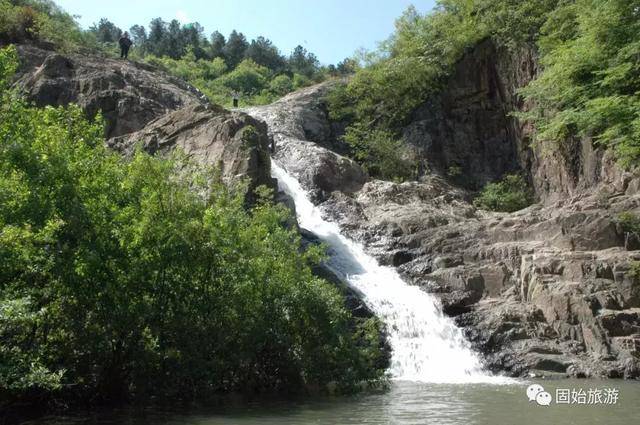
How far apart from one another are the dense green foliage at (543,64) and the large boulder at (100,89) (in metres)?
14.3

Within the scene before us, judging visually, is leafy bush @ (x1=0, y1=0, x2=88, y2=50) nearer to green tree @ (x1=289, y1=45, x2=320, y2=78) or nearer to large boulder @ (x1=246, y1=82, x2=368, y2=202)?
large boulder @ (x1=246, y1=82, x2=368, y2=202)

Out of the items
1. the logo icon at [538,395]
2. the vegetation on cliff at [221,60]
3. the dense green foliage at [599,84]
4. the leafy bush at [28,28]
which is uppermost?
the vegetation on cliff at [221,60]

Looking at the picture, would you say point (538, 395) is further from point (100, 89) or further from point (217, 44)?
point (217, 44)

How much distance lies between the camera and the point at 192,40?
116 metres

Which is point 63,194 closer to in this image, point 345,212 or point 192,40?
point 345,212

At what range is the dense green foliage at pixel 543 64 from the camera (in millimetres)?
27453

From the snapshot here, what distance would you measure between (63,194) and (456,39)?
3573 cm

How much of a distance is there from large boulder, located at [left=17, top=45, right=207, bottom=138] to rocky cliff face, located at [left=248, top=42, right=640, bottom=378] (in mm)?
7431

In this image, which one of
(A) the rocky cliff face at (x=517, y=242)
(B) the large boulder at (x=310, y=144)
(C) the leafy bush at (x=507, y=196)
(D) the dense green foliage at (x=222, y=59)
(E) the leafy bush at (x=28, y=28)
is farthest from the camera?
(D) the dense green foliage at (x=222, y=59)

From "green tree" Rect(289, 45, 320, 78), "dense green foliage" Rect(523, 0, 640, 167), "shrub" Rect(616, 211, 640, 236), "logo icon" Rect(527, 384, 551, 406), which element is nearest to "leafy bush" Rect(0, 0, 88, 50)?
"dense green foliage" Rect(523, 0, 640, 167)

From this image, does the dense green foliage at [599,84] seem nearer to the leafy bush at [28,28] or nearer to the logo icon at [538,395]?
the logo icon at [538,395]

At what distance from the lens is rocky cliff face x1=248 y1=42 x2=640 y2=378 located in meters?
21.4

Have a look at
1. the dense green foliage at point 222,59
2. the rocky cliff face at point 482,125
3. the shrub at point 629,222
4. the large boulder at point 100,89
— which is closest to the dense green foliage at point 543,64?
the rocky cliff face at point 482,125

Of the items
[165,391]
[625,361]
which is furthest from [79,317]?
[625,361]
